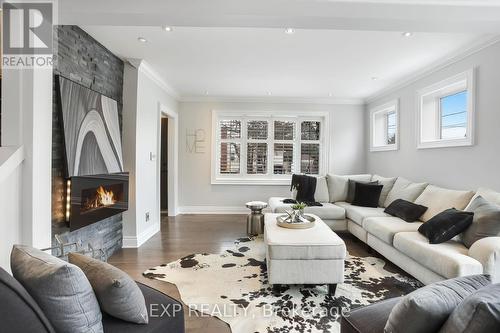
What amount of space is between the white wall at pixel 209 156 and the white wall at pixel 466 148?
1334mm

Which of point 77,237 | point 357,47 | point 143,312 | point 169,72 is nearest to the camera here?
point 143,312

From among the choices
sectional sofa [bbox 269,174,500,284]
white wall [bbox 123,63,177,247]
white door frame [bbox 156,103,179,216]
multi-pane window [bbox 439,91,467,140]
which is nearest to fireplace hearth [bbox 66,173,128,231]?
white wall [bbox 123,63,177,247]

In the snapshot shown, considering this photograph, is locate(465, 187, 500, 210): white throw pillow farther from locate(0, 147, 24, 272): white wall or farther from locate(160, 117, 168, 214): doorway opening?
locate(160, 117, 168, 214): doorway opening

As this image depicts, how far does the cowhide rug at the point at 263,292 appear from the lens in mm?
2023

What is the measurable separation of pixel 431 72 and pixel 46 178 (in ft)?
15.6

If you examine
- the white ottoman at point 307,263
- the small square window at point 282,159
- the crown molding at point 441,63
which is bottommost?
the white ottoman at point 307,263

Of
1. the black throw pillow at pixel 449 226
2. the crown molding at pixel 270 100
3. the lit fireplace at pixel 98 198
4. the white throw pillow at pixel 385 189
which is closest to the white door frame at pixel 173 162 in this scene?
the crown molding at pixel 270 100

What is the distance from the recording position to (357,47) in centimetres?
315

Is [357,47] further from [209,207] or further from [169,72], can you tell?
[209,207]

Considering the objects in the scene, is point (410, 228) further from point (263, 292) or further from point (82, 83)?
point (82, 83)

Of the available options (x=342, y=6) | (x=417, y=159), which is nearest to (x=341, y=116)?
(x=417, y=159)

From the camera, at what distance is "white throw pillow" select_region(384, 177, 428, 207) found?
366 cm

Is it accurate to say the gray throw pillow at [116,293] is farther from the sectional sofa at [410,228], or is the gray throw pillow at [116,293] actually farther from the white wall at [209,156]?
the white wall at [209,156]

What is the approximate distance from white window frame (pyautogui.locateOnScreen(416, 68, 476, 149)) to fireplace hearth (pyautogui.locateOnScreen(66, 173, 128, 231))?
4247 mm
